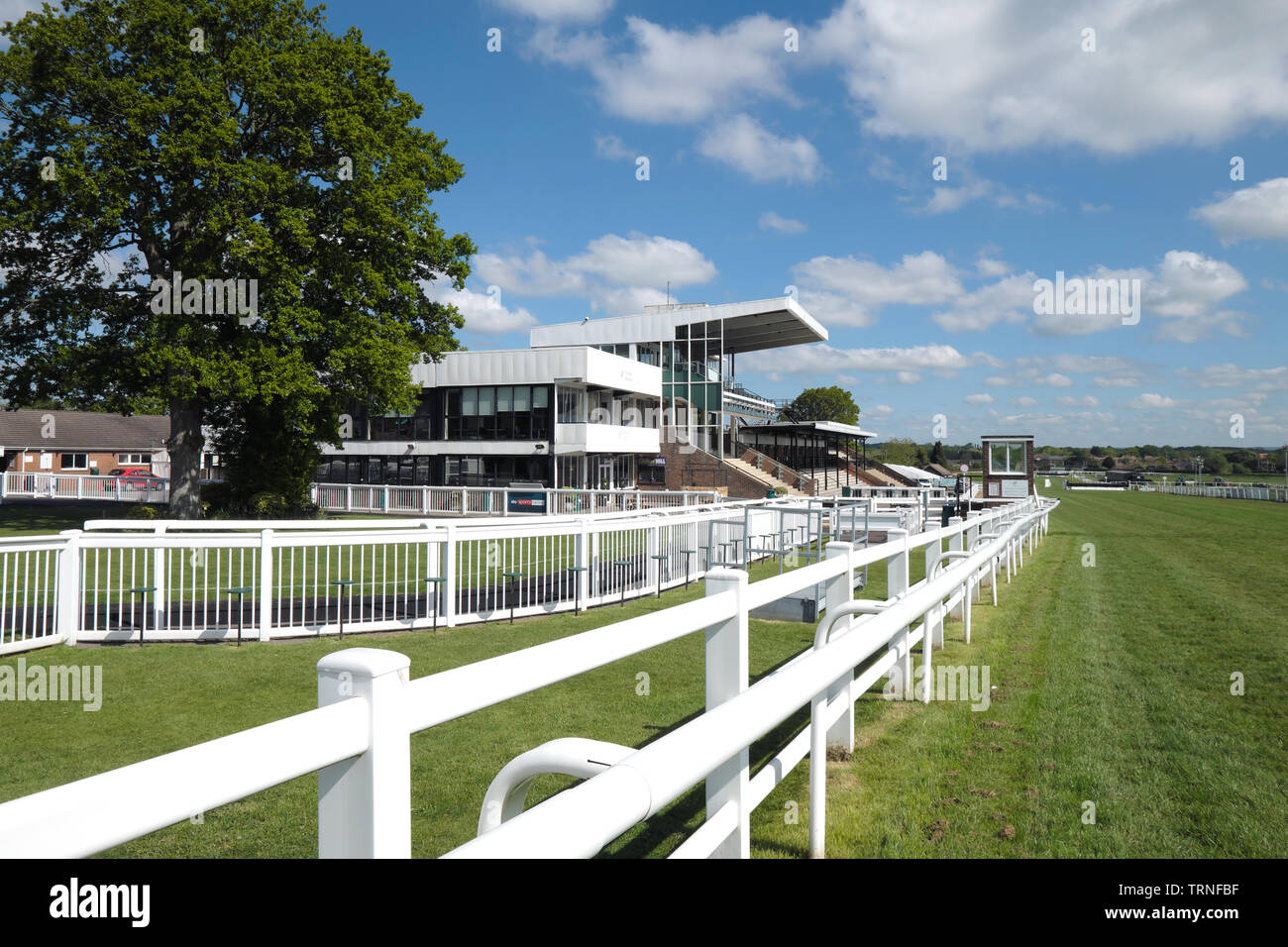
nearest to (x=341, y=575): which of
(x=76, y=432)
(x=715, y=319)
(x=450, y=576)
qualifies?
(x=450, y=576)

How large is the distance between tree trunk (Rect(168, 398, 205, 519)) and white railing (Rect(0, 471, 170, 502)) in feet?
46.4

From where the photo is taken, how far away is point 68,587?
368 inches

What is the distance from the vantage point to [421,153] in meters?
27.5

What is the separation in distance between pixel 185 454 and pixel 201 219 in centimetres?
719

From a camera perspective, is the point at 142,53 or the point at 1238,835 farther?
the point at 142,53

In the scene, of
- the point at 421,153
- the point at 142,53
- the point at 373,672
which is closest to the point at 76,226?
the point at 142,53

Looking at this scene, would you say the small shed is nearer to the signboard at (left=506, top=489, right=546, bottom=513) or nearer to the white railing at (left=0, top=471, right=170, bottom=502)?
the signboard at (left=506, top=489, right=546, bottom=513)

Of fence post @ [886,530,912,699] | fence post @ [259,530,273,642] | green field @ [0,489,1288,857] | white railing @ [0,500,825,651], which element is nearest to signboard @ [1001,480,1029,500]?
white railing @ [0,500,825,651]

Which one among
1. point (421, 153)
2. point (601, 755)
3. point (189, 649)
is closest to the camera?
point (601, 755)

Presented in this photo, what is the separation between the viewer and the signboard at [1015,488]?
107 feet

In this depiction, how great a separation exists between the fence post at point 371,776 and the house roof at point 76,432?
193ft
